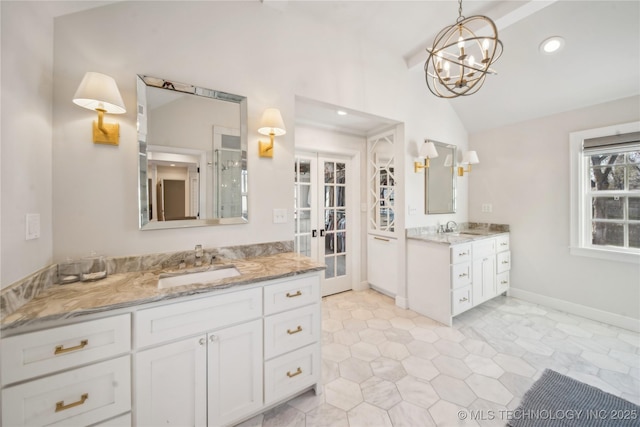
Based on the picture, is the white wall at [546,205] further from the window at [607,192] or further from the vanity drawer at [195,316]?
the vanity drawer at [195,316]

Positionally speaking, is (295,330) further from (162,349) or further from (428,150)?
(428,150)

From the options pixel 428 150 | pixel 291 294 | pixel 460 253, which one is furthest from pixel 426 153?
pixel 291 294

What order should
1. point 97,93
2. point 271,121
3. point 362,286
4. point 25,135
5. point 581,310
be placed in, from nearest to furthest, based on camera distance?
1. point 25,135
2. point 97,93
3. point 271,121
4. point 581,310
5. point 362,286

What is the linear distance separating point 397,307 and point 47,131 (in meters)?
3.37

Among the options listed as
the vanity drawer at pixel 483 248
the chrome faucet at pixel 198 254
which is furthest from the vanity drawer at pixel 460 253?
the chrome faucet at pixel 198 254

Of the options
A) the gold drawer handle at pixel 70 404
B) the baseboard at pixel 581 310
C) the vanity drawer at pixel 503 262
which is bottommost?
the baseboard at pixel 581 310

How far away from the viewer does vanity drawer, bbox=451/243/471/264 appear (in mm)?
2506

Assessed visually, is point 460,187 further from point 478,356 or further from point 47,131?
point 47,131

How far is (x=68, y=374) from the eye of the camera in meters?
0.96

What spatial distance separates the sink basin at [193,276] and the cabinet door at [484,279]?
8.70 ft

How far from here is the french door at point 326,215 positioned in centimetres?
320

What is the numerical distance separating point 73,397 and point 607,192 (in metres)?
4.60

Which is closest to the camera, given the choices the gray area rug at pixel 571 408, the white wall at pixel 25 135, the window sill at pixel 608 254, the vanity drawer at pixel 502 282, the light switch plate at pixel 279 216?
the white wall at pixel 25 135

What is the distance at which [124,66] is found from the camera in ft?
4.83
